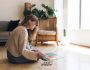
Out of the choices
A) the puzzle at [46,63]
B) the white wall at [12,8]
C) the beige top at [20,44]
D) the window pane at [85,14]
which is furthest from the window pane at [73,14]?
the beige top at [20,44]

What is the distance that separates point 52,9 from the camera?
6199mm

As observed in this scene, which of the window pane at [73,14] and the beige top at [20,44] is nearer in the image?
the beige top at [20,44]

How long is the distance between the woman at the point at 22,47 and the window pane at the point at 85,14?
295 centimetres

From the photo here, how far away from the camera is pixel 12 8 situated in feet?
21.8

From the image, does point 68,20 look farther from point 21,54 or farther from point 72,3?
point 21,54

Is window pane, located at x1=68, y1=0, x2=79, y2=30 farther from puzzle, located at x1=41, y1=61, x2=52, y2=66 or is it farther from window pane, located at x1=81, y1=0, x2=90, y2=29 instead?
puzzle, located at x1=41, y1=61, x2=52, y2=66

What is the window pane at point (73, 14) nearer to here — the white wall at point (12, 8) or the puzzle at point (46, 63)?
the white wall at point (12, 8)

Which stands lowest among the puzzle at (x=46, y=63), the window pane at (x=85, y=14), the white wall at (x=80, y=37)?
the puzzle at (x=46, y=63)

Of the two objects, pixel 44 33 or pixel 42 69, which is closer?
pixel 42 69

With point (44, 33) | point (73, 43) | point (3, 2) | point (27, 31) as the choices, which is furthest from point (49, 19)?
point (27, 31)

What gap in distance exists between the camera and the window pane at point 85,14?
18.9 feet

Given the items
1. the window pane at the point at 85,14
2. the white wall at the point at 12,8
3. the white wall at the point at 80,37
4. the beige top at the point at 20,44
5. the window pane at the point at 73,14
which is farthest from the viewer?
the white wall at the point at 12,8

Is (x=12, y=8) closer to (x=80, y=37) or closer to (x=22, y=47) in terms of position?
(x=80, y=37)

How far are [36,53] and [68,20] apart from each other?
3.16m
